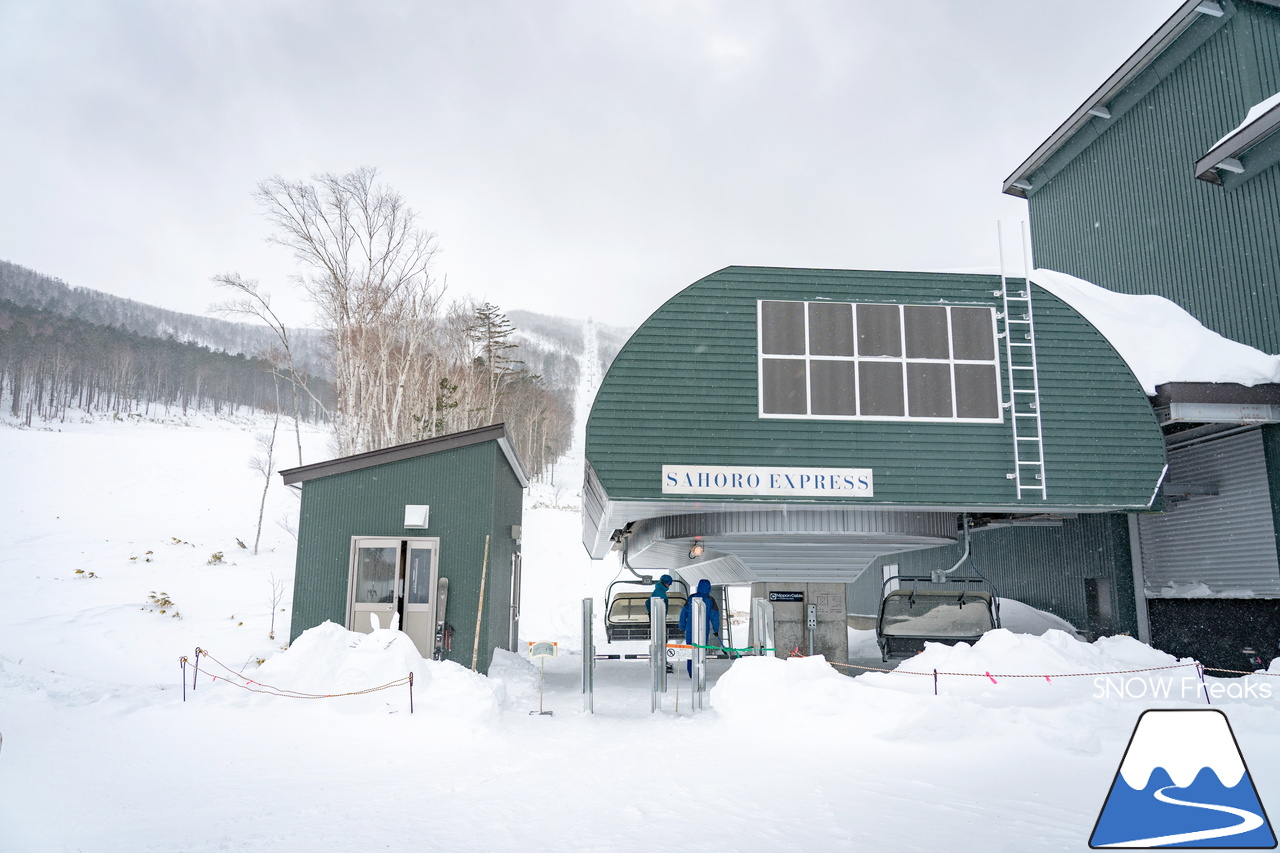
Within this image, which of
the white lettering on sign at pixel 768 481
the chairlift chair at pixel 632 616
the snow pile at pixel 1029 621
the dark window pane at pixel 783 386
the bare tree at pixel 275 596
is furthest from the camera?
the snow pile at pixel 1029 621

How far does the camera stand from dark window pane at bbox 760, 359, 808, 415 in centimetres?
1266

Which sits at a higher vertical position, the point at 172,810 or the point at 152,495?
the point at 152,495

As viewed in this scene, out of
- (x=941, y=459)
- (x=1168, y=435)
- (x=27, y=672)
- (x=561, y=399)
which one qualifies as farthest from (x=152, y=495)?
(x=561, y=399)

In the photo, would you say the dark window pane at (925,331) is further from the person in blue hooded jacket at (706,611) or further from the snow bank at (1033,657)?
the person in blue hooded jacket at (706,611)

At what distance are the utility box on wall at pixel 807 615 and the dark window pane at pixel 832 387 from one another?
131 inches

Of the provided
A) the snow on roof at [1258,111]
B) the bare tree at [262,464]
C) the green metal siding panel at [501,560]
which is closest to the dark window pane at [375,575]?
the green metal siding panel at [501,560]

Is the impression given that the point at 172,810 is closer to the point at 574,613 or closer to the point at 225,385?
the point at 574,613

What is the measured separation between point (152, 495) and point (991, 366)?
39056 mm

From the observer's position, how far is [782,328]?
13.0m

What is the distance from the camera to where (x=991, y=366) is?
13.0 metres

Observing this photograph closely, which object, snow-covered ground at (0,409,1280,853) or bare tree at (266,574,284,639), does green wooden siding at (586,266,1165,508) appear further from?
bare tree at (266,574,284,639)

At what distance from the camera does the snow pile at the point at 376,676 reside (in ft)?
28.9

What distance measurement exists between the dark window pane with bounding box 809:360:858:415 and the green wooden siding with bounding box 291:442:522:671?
5256mm

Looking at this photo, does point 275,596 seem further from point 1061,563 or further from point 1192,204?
point 1192,204
